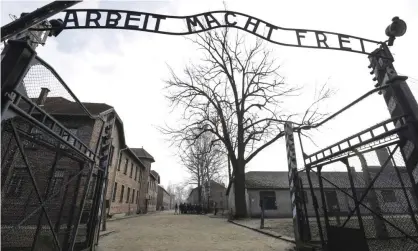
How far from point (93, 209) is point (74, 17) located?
421cm

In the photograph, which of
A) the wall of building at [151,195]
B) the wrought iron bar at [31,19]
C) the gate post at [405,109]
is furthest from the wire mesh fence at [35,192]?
the wall of building at [151,195]

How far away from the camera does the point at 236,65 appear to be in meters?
19.5

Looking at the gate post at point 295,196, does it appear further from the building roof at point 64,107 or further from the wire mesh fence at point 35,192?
the building roof at point 64,107

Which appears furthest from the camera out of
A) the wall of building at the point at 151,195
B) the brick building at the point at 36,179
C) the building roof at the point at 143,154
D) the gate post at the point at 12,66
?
the wall of building at the point at 151,195

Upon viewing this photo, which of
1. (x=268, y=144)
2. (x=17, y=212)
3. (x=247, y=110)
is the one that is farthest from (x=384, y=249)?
(x=247, y=110)

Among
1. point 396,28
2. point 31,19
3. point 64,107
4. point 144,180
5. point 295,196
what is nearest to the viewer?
point 31,19

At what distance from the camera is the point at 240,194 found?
1866 cm

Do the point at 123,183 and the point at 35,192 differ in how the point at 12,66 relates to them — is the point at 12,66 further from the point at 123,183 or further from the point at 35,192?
the point at 123,183

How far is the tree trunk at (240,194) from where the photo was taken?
18.2 meters

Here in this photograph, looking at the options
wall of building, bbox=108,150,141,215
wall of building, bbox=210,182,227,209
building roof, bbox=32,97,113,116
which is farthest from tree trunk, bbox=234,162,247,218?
wall of building, bbox=210,182,227,209

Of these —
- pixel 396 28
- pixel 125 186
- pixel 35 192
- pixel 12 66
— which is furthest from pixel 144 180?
pixel 396 28

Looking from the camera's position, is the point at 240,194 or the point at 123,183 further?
the point at 123,183

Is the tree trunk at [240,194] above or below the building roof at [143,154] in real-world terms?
below

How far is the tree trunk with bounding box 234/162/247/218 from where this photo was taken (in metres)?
18.2
